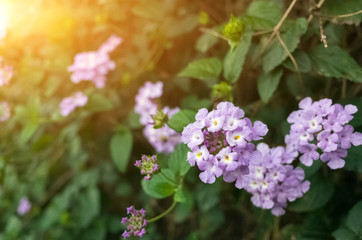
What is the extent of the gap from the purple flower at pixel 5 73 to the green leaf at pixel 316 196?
5.37 feet

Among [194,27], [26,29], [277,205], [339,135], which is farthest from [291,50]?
[26,29]

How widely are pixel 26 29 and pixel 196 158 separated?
1.70m

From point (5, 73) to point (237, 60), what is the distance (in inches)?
54.3

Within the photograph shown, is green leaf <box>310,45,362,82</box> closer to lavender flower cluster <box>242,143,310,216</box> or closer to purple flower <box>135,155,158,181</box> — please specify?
lavender flower cluster <box>242,143,310,216</box>

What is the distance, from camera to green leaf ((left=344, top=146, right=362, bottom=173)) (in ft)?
4.08

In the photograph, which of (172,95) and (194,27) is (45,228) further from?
(194,27)

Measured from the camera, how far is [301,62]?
1.45 metres

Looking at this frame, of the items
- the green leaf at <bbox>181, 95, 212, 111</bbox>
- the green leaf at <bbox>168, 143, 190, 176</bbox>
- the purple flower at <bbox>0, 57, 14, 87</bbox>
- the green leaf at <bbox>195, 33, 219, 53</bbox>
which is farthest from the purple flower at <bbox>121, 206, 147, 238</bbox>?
the purple flower at <bbox>0, 57, 14, 87</bbox>

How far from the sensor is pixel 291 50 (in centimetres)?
140

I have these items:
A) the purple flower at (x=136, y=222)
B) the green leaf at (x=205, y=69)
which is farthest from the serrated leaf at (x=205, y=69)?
the purple flower at (x=136, y=222)

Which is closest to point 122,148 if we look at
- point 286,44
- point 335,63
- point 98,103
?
point 98,103

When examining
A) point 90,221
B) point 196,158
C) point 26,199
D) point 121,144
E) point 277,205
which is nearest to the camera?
point 196,158

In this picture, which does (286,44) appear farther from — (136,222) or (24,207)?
(24,207)

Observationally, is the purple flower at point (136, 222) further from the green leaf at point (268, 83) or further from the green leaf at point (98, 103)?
the green leaf at point (98, 103)
